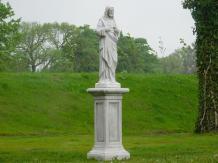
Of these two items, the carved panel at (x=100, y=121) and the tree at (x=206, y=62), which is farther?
the tree at (x=206, y=62)

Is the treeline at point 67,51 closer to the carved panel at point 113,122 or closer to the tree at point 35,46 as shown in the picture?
the tree at point 35,46

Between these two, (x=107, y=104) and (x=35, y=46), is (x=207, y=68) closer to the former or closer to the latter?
(x=107, y=104)

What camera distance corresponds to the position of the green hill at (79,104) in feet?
122

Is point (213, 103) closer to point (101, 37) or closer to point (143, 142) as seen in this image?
point (143, 142)

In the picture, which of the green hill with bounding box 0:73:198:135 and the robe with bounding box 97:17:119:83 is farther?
the green hill with bounding box 0:73:198:135

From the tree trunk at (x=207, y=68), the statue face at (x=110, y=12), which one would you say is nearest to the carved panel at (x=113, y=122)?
the statue face at (x=110, y=12)

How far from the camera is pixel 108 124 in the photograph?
17766 mm

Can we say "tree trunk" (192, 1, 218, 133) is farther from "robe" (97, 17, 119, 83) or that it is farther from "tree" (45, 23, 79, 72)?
"tree" (45, 23, 79, 72)

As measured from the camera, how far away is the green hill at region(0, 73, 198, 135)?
3728cm

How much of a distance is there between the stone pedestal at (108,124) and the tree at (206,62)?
1431 cm

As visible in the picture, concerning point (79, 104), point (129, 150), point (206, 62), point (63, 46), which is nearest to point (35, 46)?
point (63, 46)

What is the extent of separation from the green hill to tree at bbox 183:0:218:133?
4.54m

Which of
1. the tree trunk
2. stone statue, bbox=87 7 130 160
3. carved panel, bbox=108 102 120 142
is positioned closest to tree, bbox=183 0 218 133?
the tree trunk

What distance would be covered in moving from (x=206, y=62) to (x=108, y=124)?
15274 mm
